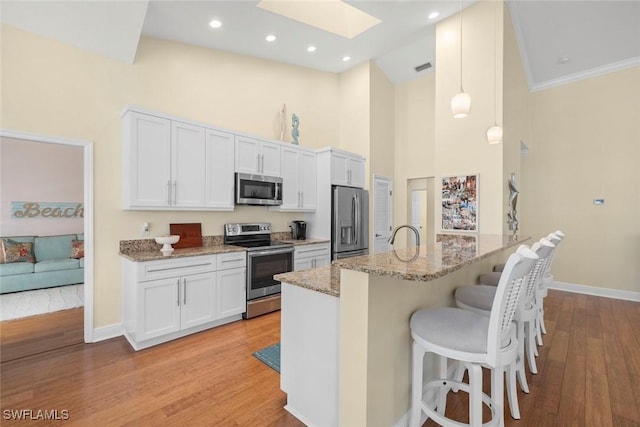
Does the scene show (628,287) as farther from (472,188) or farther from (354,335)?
(354,335)

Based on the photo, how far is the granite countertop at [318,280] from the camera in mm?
1634

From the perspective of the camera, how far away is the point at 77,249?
5242 mm

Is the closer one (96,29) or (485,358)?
(485,358)

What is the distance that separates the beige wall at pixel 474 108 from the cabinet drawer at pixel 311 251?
66.6 inches

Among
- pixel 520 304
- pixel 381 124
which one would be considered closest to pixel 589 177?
pixel 381 124

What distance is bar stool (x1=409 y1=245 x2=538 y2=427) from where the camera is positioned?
4.26ft

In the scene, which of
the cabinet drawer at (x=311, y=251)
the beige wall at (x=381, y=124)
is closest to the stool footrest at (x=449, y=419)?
the cabinet drawer at (x=311, y=251)

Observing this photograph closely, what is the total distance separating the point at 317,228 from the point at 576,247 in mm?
4479

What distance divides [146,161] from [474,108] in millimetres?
3990

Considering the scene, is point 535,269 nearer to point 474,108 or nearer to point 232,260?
point 474,108

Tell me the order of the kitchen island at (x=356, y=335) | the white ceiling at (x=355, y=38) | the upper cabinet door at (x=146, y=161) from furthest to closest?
the upper cabinet door at (x=146, y=161) < the white ceiling at (x=355, y=38) < the kitchen island at (x=356, y=335)

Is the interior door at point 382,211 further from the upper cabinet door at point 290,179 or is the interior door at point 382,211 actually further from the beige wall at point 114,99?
the beige wall at point 114,99

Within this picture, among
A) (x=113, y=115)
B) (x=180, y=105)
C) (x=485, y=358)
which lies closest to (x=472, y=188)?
(x=485, y=358)

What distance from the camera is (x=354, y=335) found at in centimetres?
147
